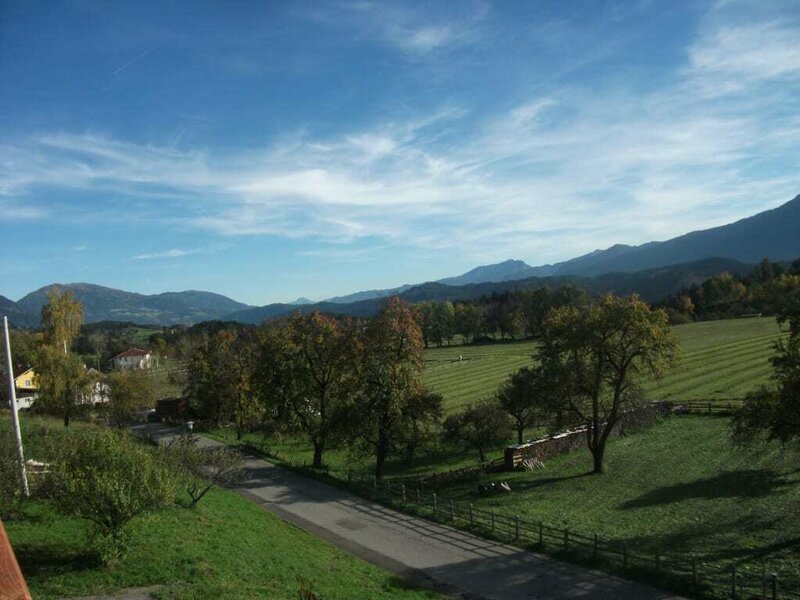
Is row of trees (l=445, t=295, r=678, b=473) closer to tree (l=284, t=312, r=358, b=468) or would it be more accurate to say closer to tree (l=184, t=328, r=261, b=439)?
tree (l=284, t=312, r=358, b=468)

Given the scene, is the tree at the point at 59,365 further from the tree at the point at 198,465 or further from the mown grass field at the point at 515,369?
the tree at the point at 198,465

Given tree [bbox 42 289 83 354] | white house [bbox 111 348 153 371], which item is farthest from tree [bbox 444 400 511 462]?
white house [bbox 111 348 153 371]

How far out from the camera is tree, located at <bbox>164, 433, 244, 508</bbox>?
25.2 m

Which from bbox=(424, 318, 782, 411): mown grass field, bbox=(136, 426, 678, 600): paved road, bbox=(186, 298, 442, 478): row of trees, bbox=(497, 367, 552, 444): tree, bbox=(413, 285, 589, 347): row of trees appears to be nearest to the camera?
bbox=(136, 426, 678, 600): paved road

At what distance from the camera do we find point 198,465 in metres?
27.1

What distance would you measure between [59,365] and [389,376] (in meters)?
33.1

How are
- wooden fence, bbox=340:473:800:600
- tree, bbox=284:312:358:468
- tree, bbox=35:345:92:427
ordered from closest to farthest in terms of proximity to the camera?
wooden fence, bbox=340:473:800:600
tree, bbox=284:312:358:468
tree, bbox=35:345:92:427

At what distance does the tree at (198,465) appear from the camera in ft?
82.6

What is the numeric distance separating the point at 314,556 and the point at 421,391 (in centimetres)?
1560

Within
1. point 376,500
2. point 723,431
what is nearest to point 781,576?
point 376,500

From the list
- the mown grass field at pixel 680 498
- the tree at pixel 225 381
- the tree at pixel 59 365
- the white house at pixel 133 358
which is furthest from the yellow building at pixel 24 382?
the mown grass field at pixel 680 498

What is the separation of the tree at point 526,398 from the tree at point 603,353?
38.4 inches

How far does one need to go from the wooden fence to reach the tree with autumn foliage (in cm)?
620

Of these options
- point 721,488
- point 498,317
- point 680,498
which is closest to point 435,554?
point 680,498
